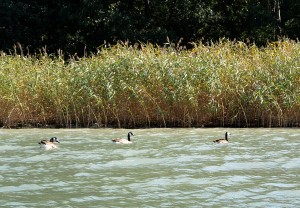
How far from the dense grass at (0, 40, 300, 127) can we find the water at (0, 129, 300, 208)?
1.72 metres

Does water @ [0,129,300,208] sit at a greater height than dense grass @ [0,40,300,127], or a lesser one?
lesser

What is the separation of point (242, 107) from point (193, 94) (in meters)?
1.43

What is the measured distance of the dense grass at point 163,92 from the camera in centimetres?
1856

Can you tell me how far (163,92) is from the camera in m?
18.8

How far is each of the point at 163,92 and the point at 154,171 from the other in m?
7.46

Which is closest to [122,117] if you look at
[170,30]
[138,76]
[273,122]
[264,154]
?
[138,76]

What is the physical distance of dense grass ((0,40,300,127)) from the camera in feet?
60.9

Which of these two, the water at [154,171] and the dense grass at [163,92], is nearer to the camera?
the water at [154,171]

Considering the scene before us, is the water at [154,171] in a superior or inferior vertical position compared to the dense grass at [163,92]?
inferior

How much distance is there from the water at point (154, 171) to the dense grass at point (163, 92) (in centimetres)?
172

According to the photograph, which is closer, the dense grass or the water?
the water

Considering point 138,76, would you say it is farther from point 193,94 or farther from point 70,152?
point 70,152

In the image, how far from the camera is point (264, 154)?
13.2 meters

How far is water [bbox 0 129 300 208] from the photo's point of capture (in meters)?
9.34
